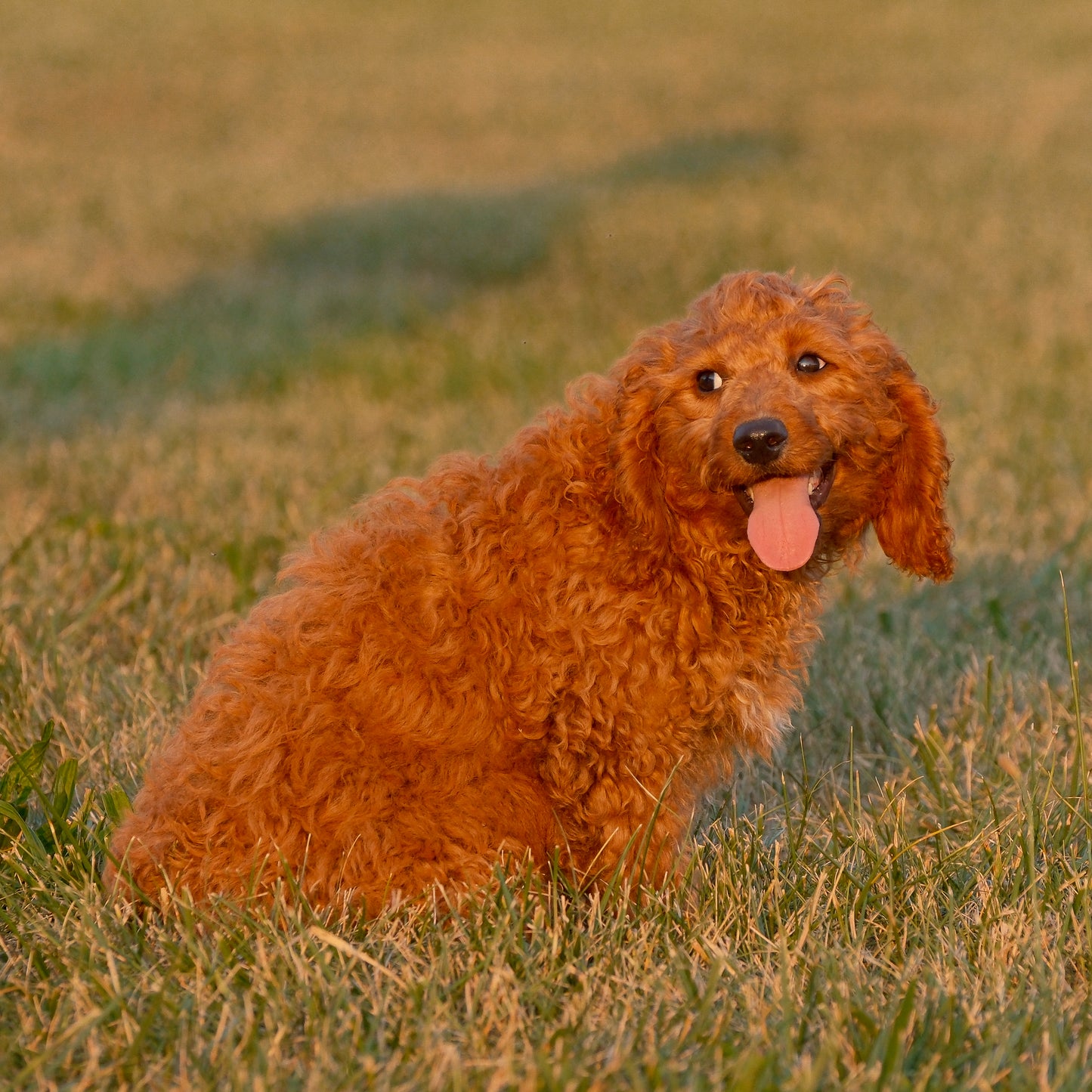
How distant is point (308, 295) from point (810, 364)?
9791mm

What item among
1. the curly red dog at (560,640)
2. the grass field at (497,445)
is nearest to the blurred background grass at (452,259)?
the grass field at (497,445)

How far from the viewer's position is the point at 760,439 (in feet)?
9.97

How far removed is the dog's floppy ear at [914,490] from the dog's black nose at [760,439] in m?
0.50

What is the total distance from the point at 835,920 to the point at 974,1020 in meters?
0.52

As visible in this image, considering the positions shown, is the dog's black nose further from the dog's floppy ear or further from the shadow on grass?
the shadow on grass

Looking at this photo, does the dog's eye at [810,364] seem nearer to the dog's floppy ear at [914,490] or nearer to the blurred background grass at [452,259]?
the dog's floppy ear at [914,490]

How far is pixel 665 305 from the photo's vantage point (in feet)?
39.0

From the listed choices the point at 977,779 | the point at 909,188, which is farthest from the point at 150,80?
the point at 977,779

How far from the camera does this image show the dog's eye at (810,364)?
3246mm

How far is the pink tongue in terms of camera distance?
317 centimetres

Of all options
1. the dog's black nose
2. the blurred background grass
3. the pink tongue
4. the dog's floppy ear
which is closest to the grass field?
the blurred background grass

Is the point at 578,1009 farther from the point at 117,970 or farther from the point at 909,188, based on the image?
the point at 909,188

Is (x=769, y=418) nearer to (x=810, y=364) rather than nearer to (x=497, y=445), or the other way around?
(x=810, y=364)

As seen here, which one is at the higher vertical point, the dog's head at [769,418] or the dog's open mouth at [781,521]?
the dog's head at [769,418]
